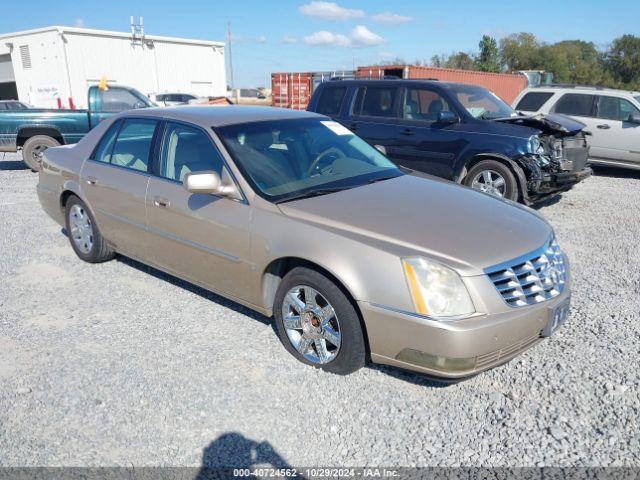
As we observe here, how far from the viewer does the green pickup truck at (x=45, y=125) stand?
10.6 m

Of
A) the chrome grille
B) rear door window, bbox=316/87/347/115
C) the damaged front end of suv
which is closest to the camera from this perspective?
Result: the chrome grille

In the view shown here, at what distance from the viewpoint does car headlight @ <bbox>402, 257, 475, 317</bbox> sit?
2783mm

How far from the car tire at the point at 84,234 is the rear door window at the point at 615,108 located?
947cm

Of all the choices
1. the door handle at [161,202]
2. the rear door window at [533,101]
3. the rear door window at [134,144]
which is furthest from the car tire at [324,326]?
the rear door window at [533,101]

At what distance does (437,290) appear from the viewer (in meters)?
2.81

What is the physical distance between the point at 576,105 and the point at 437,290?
9.44 meters

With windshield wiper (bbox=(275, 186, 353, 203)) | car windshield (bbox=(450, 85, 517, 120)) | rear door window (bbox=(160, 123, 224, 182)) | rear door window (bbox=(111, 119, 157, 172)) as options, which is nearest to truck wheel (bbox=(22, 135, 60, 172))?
rear door window (bbox=(111, 119, 157, 172))

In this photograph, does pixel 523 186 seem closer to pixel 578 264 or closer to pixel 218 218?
pixel 578 264

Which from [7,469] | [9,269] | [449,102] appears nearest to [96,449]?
[7,469]

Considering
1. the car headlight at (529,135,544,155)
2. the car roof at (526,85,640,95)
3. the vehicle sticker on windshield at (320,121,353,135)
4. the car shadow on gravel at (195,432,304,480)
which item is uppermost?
the car roof at (526,85,640,95)

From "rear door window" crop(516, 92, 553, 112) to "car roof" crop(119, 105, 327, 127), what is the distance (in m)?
7.81

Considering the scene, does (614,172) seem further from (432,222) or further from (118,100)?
(118,100)

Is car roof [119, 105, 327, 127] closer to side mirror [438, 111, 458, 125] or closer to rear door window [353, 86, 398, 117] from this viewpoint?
side mirror [438, 111, 458, 125]

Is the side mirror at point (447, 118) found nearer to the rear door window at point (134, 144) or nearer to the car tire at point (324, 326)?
the rear door window at point (134, 144)
